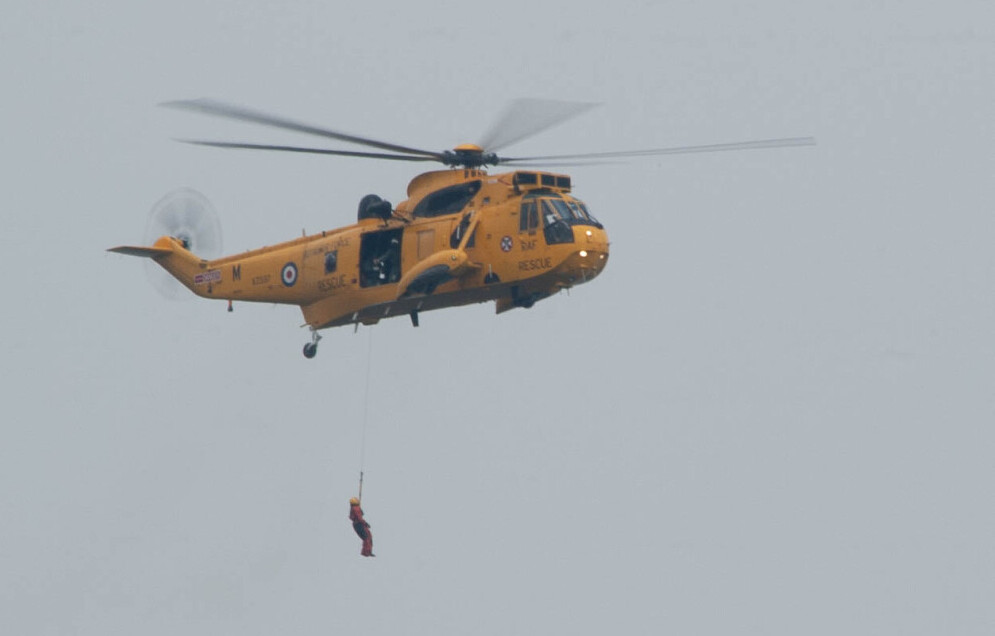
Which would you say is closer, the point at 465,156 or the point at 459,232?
the point at 459,232

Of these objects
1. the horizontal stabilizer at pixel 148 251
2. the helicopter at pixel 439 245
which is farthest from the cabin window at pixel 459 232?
the horizontal stabilizer at pixel 148 251

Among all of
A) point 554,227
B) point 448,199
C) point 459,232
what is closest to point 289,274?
point 448,199

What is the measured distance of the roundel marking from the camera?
1684 inches

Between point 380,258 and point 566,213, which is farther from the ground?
point 566,213

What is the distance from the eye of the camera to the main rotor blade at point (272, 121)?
37531 millimetres

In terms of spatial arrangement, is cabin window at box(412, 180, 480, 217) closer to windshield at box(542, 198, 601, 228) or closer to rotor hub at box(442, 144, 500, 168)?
rotor hub at box(442, 144, 500, 168)

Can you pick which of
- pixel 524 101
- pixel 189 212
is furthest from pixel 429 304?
pixel 189 212

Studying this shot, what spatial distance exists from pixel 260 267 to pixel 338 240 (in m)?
2.47

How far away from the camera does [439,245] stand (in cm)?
4000

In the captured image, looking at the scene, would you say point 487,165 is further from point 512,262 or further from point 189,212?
point 189,212

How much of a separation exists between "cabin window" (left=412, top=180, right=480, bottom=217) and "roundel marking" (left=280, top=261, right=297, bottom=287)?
11.7 feet

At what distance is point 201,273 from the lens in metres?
44.7

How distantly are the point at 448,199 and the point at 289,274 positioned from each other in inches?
178

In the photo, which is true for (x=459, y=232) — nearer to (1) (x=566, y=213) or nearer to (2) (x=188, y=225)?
(1) (x=566, y=213)
